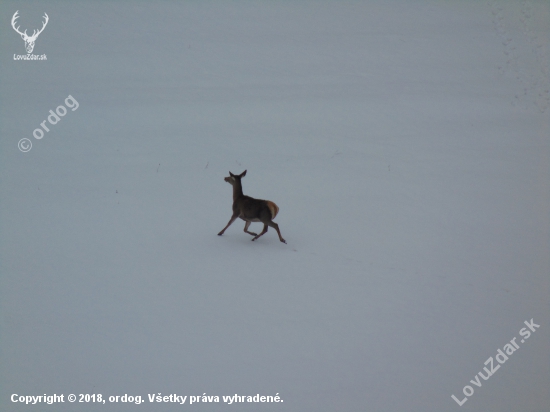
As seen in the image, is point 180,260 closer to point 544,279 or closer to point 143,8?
point 544,279

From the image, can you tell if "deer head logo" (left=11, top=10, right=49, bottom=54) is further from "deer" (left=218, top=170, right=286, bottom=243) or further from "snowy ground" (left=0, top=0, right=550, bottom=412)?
"deer" (left=218, top=170, right=286, bottom=243)

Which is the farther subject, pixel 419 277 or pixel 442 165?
→ pixel 442 165

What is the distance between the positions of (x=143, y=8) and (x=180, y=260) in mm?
12843

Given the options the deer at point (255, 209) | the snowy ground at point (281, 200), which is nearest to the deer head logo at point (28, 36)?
the snowy ground at point (281, 200)

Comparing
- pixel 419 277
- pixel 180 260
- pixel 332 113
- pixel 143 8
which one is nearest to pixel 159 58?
pixel 143 8

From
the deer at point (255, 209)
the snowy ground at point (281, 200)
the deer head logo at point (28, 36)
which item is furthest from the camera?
the deer head logo at point (28, 36)

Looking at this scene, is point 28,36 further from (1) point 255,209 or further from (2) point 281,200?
(1) point 255,209

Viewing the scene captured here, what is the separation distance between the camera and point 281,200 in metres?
9.54

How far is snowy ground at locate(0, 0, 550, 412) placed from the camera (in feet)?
17.5

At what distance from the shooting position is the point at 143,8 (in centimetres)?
1773

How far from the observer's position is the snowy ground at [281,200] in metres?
5.33

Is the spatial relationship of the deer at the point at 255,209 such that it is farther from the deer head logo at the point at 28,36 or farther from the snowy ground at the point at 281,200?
the deer head logo at the point at 28,36

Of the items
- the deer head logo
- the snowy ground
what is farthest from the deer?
the deer head logo

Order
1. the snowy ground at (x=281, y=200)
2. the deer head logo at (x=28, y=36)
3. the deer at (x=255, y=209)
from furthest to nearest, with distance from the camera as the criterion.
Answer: the deer head logo at (x=28, y=36)
the deer at (x=255, y=209)
the snowy ground at (x=281, y=200)
